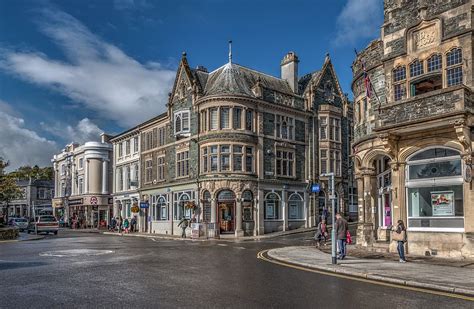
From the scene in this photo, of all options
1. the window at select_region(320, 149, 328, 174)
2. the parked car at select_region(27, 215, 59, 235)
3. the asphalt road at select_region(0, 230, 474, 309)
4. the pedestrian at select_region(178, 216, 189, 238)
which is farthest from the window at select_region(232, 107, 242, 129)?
the asphalt road at select_region(0, 230, 474, 309)

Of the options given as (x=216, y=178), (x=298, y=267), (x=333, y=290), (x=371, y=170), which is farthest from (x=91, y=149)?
(x=333, y=290)

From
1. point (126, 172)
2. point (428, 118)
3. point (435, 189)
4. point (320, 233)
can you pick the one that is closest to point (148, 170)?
point (126, 172)

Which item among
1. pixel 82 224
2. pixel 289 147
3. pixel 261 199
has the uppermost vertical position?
pixel 289 147

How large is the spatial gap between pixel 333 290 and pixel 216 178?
27.2 meters

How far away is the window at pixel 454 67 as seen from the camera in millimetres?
17781

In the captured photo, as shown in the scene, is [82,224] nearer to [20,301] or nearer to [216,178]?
[216,178]

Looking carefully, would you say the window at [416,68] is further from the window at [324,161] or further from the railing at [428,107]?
the window at [324,161]

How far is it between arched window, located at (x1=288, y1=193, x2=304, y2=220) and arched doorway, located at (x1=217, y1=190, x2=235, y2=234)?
597cm

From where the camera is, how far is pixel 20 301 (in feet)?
31.1

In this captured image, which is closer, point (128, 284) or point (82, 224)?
point (128, 284)

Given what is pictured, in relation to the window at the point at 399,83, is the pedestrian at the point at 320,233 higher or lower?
lower

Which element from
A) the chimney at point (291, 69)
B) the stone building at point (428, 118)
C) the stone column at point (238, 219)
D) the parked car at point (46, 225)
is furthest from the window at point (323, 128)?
the parked car at point (46, 225)

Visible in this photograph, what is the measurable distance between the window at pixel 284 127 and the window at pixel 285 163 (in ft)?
4.96

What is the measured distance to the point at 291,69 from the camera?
45.1m
